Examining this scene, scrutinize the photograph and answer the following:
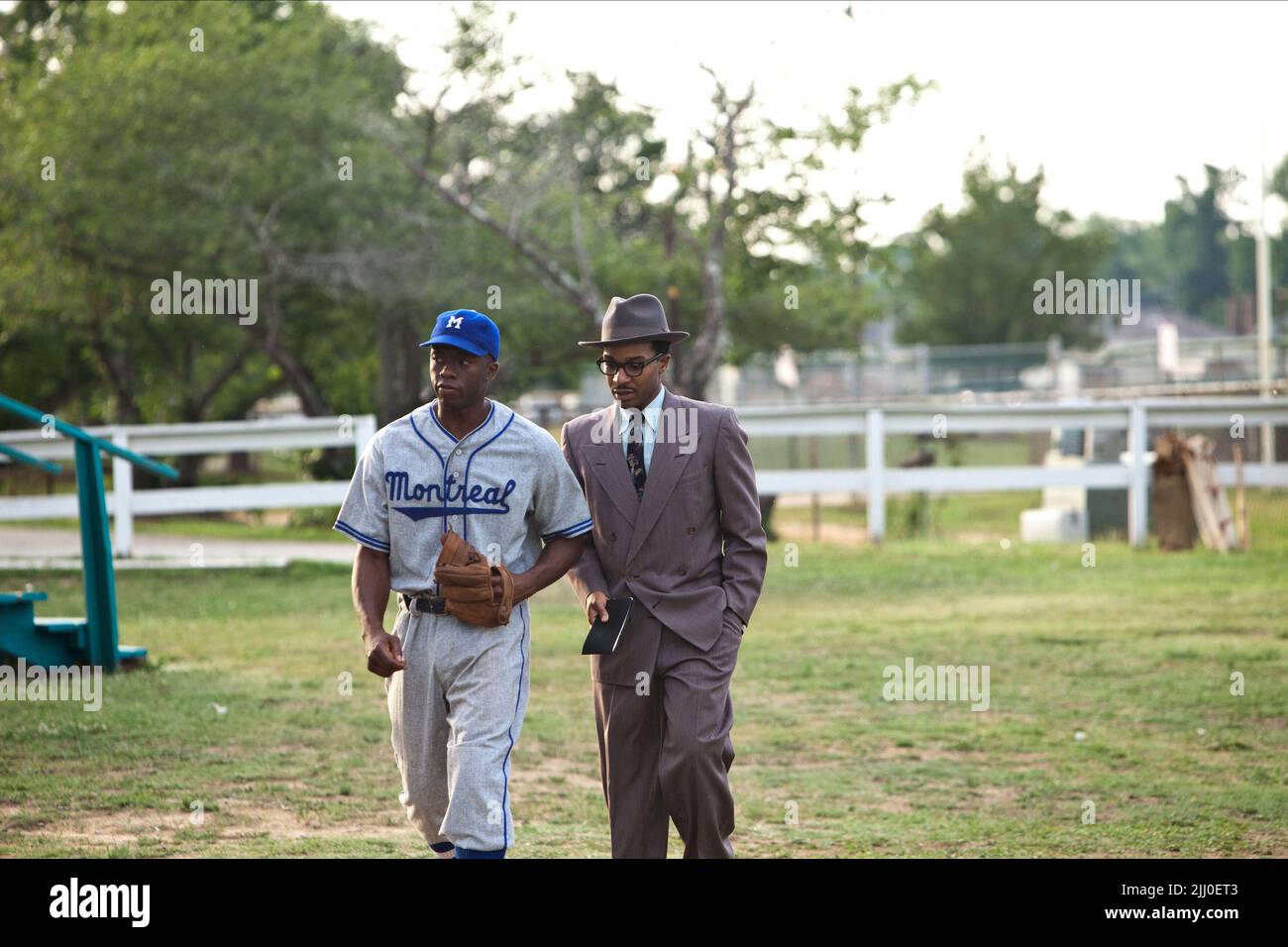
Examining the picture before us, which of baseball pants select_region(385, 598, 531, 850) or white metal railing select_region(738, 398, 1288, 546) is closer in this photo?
baseball pants select_region(385, 598, 531, 850)

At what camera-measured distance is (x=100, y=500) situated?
10.7m

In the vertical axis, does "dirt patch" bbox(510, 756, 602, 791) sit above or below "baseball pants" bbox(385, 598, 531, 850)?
below

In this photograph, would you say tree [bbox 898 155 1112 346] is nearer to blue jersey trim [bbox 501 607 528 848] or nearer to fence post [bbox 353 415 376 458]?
fence post [bbox 353 415 376 458]

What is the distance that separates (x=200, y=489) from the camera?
55.4 feet

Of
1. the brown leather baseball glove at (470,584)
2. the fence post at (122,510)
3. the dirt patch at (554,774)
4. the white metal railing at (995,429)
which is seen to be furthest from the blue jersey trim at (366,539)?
the white metal railing at (995,429)

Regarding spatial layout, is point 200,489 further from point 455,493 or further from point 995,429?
point 455,493

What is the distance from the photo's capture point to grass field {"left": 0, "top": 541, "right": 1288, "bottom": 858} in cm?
692

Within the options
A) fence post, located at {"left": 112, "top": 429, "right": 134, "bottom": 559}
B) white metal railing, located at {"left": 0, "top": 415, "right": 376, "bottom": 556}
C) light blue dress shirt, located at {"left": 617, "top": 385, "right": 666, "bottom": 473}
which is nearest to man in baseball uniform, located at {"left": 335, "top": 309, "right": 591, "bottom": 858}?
light blue dress shirt, located at {"left": 617, "top": 385, "right": 666, "bottom": 473}

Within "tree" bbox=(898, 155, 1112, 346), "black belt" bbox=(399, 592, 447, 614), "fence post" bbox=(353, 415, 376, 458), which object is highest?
"tree" bbox=(898, 155, 1112, 346)

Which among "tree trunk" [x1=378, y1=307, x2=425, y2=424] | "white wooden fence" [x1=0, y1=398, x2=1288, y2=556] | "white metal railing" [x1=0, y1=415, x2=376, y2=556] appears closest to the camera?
"white metal railing" [x1=0, y1=415, x2=376, y2=556]

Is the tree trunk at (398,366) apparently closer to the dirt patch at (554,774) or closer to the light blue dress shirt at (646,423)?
the dirt patch at (554,774)

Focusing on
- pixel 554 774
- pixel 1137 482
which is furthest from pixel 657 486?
pixel 1137 482

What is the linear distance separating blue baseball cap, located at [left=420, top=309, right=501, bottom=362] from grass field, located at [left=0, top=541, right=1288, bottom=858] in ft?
7.65

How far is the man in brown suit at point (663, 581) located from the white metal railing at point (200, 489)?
1098 cm
